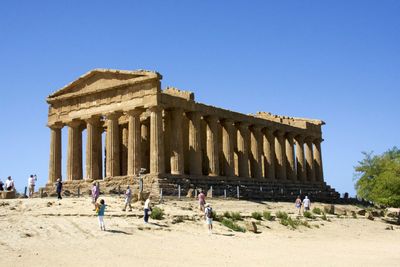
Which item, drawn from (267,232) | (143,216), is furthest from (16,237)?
(267,232)

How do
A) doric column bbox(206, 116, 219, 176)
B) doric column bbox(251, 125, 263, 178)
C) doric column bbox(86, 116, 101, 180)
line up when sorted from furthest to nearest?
doric column bbox(251, 125, 263, 178) < doric column bbox(206, 116, 219, 176) < doric column bbox(86, 116, 101, 180)

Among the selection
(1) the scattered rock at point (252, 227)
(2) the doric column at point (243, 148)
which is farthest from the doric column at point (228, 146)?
(1) the scattered rock at point (252, 227)

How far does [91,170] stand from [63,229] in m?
23.7

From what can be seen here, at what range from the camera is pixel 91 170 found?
44656 mm

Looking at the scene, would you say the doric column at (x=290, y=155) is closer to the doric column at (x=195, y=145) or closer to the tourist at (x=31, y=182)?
the doric column at (x=195, y=145)

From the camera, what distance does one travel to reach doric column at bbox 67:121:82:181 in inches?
1813

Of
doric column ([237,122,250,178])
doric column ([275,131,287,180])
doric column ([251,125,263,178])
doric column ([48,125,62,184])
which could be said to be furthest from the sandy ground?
doric column ([275,131,287,180])

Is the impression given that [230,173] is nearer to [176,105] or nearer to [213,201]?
[176,105]

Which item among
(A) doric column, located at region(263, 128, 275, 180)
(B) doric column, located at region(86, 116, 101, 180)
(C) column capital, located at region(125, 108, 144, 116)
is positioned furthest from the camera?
(A) doric column, located at region(263, 128, 275, 180)

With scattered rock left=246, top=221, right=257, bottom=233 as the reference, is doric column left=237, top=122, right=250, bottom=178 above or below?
above

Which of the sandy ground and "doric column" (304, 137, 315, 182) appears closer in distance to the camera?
the sandy ground

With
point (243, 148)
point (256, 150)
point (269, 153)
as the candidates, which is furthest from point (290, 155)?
point (243, 148)

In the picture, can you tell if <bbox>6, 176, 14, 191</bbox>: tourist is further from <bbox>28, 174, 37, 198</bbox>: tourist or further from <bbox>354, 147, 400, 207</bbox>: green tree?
<bbox>354, 147, 400, 207</bbox>: green tree

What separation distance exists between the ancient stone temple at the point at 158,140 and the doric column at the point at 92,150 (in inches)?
3.4
